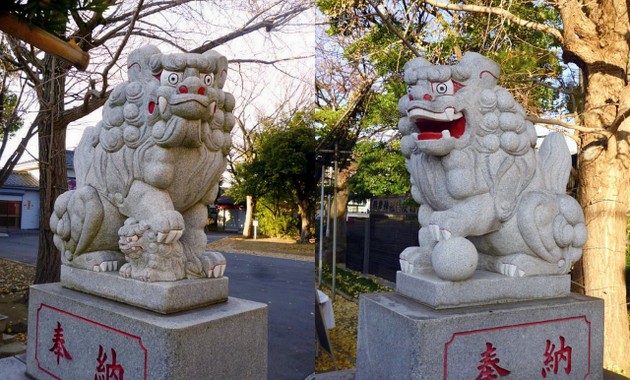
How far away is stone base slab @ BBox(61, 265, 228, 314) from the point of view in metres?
2.09

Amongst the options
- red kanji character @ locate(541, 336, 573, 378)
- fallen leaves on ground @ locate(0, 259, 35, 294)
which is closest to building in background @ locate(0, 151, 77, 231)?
fallen leaves on ground @ locate(0, 259, 35, 294)

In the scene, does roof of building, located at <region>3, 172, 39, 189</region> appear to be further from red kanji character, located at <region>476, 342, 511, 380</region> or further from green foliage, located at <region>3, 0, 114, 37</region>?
red kanji character, located at <region>476, 342, 511, 380</region>

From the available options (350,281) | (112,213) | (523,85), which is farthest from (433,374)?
(523,85)

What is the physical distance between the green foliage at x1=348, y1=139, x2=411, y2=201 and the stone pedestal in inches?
40.3

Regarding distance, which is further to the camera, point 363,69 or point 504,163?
point 363,69

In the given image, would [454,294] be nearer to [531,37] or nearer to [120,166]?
[120,166]

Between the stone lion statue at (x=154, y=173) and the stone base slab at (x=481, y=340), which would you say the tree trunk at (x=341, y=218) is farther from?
the stone lion statue at (x=154, y=173)

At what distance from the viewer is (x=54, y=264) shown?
442 centimetres

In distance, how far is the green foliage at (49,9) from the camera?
7.02 feet

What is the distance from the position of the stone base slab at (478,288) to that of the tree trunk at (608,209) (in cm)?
143

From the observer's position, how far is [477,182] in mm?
2311

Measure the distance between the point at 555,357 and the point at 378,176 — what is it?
5.39 ft

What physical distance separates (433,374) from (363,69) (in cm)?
238

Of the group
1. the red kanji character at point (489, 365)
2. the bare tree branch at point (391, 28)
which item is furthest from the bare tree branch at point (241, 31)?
the red kanji character at point (489, 365)
